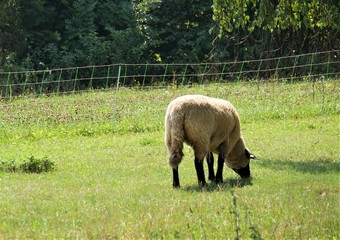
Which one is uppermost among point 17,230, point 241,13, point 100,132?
point 241,13

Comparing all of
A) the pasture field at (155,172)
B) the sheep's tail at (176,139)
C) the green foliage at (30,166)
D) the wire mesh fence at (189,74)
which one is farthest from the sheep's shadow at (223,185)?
the wire mesh fence at (189,74)

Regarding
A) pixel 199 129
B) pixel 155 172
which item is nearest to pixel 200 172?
pixel 199 129

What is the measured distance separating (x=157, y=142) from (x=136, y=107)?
435 centimetres

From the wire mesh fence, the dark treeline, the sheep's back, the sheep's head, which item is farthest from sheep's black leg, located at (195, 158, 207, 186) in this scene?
the dark treeline

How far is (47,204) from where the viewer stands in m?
10.8

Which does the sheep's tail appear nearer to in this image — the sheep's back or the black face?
the sheep's back

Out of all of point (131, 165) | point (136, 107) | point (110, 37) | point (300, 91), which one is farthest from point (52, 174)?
point (110, 37)

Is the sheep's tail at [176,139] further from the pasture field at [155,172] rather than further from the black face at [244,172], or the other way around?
the black face at [244,172]

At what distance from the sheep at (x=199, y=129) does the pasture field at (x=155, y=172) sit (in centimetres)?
48

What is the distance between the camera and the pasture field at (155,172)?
8.92 m

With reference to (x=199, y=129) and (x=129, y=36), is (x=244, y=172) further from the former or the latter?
(x=129, y=36)

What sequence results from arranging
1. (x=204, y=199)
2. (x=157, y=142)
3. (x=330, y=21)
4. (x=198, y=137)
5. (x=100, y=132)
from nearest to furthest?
(x=204, y=199) < (x=198, y=137) < (x=330, y=21) < (x=157, y=142) < (x=100, y=132)

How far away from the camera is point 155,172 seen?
14.1 metres

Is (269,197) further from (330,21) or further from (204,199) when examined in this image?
(330,21)
